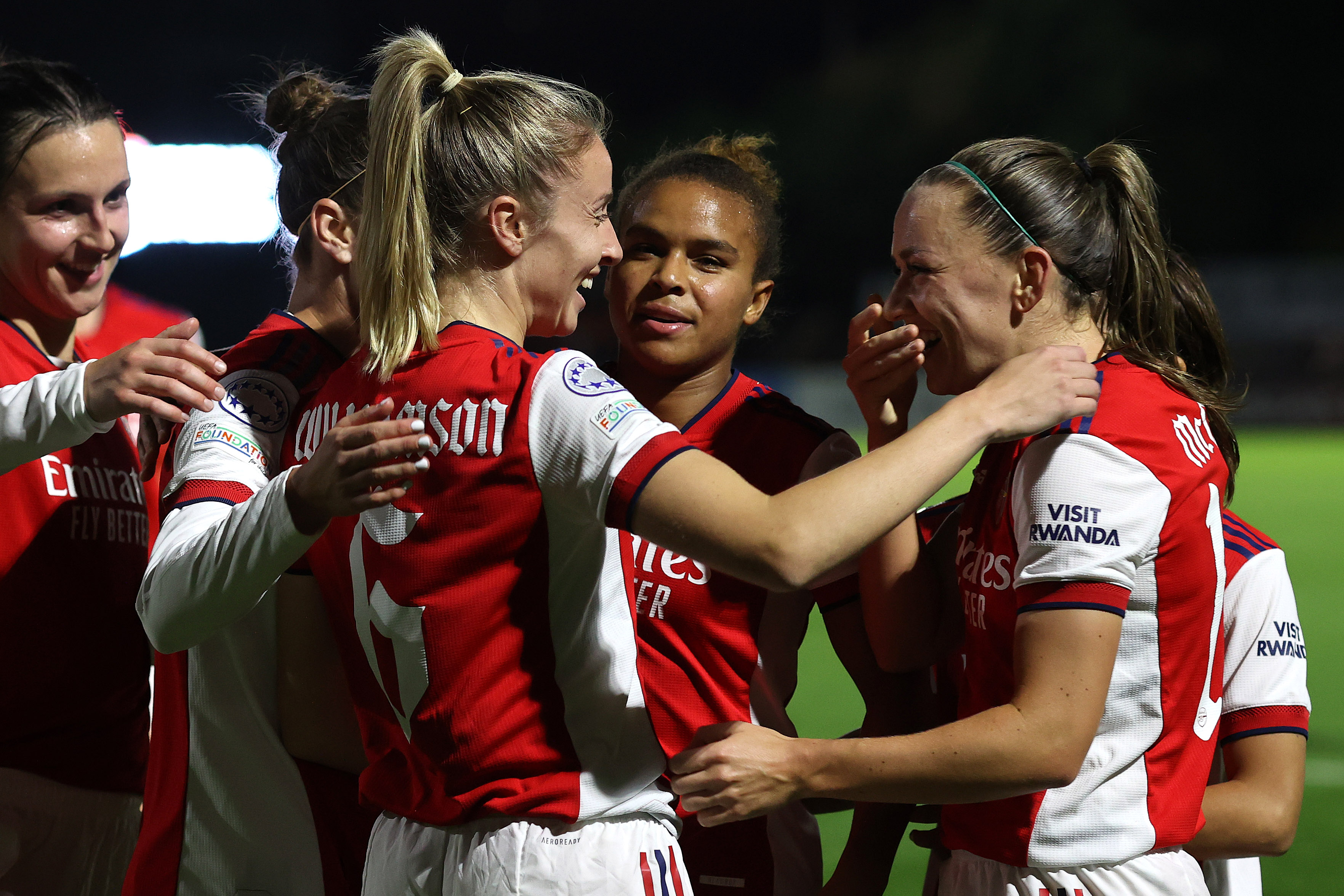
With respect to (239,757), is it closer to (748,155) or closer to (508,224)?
(508,224)

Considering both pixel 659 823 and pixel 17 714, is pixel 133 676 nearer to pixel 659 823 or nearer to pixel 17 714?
pixel 17 714

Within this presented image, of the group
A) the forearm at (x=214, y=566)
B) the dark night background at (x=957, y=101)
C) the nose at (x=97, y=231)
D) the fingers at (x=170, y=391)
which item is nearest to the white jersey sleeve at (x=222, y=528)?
the forearm at (x=214, y=566)

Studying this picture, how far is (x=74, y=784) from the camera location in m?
2.32

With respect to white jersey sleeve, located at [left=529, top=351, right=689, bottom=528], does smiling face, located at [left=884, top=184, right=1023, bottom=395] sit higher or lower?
higher

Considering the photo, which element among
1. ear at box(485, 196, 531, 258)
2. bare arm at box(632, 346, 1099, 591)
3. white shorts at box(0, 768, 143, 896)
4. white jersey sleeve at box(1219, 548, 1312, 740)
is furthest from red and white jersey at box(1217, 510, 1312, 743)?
white shorts at box(0, 768, 143, 896)

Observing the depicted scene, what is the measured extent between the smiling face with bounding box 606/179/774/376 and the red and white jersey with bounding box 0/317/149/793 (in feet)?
3.41

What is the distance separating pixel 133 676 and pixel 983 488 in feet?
5.51

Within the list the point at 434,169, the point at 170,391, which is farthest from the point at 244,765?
the point at 434,169

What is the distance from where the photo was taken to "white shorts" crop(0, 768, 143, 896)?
2246 mm

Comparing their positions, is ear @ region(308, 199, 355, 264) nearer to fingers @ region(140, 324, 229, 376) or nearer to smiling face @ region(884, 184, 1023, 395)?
fingers @ region(140, 324, 229, 376)

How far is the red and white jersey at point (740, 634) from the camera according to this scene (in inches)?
84.8

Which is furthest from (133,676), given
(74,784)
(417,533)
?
(417,533)

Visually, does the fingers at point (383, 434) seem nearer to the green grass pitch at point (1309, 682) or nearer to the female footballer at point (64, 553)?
the female footballer at point (64, 553)

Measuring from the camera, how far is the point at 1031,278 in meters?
2.00
